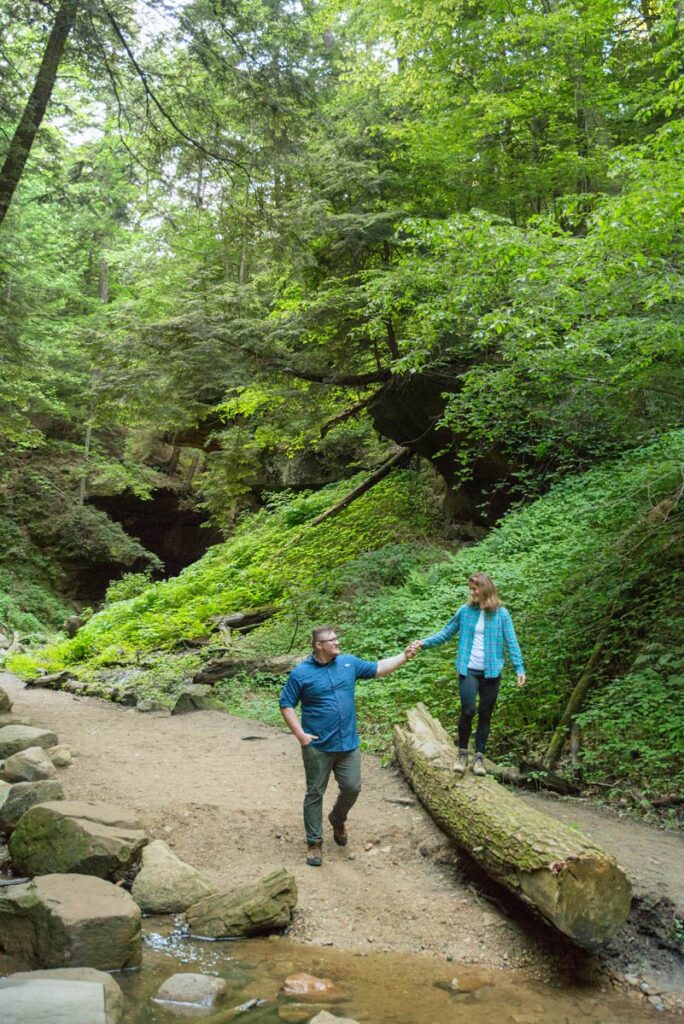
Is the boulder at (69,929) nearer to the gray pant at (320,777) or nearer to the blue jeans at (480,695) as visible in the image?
the gray pant at (320,777)

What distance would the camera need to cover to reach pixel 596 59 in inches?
547

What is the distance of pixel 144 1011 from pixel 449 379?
482 inches

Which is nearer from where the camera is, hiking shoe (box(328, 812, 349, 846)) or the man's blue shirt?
the man's blue shirt

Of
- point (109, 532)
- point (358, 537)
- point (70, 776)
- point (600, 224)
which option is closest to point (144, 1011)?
point (70, 776)

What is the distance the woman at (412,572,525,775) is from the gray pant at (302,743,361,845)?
3.12 ft

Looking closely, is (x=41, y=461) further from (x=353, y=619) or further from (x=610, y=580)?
(x=610, y=580)

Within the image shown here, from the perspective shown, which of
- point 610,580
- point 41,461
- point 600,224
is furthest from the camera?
point 41,461

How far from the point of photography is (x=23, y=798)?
6164 mm

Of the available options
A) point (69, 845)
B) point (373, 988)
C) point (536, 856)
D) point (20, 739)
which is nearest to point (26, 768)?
point (20, 739)

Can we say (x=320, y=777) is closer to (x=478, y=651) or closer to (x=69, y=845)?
(x=478, y=651)

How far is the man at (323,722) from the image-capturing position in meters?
5.84

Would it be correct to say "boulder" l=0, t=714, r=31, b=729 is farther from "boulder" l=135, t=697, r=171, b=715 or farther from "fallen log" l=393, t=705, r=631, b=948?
"fallen log" l=393, t=705, r=631, b=948

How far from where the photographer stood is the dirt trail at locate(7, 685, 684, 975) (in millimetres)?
4879

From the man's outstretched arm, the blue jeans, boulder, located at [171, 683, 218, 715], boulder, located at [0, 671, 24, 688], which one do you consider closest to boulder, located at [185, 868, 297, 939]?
the man's outstretched arm
